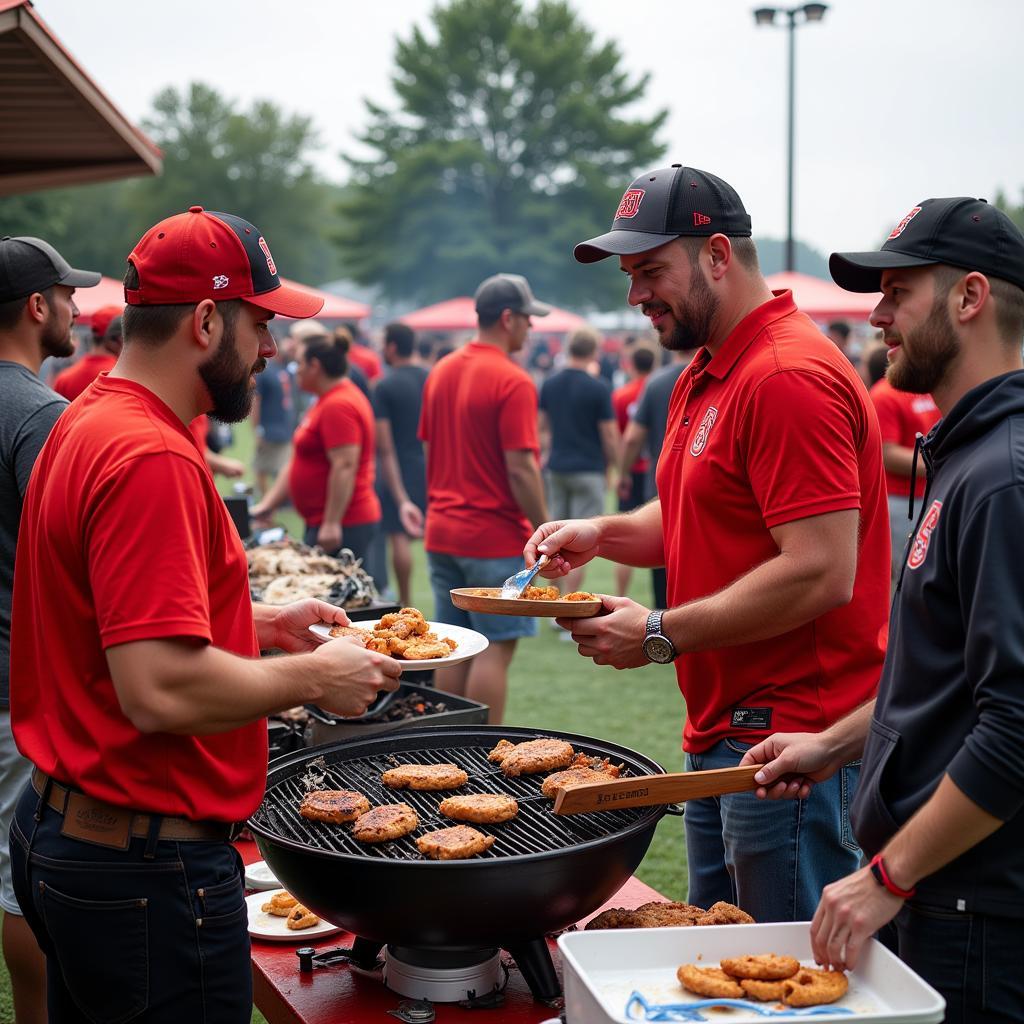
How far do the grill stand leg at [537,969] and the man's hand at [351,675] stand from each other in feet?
2.42

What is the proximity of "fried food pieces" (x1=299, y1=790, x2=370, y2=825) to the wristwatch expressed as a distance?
846mm

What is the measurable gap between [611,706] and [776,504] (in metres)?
5.65

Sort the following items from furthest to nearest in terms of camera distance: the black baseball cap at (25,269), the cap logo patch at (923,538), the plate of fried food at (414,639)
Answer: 1. the black baseball cap at (25,269)
2. the plate of fried food at (414,639)
3. the cap logo patch at (923,538)

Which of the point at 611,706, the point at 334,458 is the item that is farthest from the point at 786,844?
the point at 334,458

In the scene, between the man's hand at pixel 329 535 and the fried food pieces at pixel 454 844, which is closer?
the fried food pieces at pixel 454 844

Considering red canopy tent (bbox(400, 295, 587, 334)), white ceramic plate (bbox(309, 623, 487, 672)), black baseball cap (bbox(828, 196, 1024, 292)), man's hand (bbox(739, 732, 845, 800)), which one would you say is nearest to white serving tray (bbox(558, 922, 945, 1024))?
man's hand (bbox(739, 732, 845, 800))

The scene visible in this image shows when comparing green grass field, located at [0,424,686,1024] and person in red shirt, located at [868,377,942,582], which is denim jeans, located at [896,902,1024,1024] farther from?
person in red shirt, located at [868,377,942,582]

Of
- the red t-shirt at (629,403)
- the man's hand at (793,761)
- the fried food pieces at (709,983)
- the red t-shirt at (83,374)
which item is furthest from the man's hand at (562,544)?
the red t-shirt at (629,403)

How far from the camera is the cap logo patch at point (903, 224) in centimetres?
231

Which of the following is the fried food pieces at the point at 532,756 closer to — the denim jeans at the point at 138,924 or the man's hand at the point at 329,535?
the denim jeans at the point at 138,924

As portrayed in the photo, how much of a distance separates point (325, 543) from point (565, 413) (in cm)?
324

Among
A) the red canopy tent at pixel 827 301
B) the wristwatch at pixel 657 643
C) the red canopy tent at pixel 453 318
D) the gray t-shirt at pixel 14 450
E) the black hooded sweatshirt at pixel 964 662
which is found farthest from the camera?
the red canopy tent at pixel 453 318

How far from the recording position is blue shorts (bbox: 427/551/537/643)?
658 centimetres

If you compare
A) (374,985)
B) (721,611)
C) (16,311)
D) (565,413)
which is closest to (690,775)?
(721,611)
